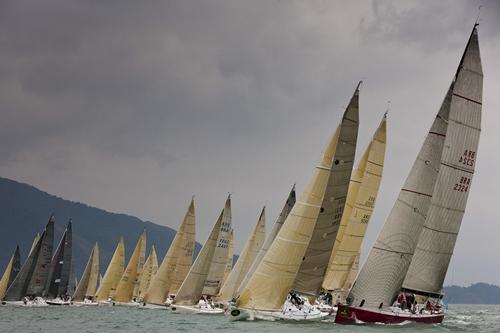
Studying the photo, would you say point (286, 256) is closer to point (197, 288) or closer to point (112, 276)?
point (197, 288)

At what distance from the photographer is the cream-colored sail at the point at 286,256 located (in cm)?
3547

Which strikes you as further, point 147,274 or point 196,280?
point 147,274

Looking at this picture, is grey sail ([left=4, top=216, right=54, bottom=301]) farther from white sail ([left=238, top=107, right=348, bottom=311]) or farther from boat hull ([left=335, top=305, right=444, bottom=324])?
boat hull ([left=335, top=305, right=444, bottom=324])

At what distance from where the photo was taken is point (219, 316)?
44.8 meters

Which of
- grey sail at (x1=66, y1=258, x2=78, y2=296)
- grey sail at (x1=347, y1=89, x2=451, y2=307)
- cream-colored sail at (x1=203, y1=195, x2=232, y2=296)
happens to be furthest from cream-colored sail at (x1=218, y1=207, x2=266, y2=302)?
grey sail at (x1=66, y1=258, x2=78, y2=296)

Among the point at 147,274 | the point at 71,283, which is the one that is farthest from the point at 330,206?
the point at 71,283

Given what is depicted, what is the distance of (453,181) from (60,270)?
Result: 44682 mm

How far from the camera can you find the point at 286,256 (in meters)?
35.8

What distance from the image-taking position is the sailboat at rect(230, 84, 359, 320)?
117 feet

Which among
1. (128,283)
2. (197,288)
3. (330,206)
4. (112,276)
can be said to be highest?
(330,206)

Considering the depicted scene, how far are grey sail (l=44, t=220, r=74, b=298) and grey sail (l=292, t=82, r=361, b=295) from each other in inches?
1459

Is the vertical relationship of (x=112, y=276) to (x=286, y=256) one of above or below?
below

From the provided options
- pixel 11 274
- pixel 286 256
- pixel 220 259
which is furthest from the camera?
pixel 11 274

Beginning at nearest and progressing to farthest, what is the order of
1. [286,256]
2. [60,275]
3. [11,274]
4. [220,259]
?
[286,256]
[220,259]
[60,275]
[11,274]
